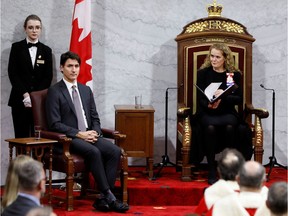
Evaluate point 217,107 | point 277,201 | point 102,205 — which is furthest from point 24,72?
point 277,201

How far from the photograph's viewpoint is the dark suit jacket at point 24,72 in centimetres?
695

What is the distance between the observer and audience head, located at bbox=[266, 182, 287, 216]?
3059 millimetres

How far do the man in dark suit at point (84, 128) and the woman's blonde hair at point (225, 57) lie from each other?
4.56ft

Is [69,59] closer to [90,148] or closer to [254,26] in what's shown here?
[90,148]

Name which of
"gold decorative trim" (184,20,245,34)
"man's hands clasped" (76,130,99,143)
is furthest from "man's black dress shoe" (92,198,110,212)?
"gold decorative trim" (184,20,245,34)

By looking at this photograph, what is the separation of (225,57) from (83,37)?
1.56 metres

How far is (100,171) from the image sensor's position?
19.2 ft

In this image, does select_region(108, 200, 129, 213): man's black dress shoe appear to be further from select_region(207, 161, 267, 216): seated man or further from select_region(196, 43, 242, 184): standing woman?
select_region(207, 161, 267, 216): seated man

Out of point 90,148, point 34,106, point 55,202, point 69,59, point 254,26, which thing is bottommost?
point 55,202

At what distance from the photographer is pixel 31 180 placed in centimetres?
318

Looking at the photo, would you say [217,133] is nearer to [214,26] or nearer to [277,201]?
[214,26]

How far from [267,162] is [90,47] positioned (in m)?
2.60

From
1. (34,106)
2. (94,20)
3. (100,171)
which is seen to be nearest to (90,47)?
(94,20)

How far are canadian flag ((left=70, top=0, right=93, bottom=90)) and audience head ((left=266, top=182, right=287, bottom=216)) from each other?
426 centimetres
